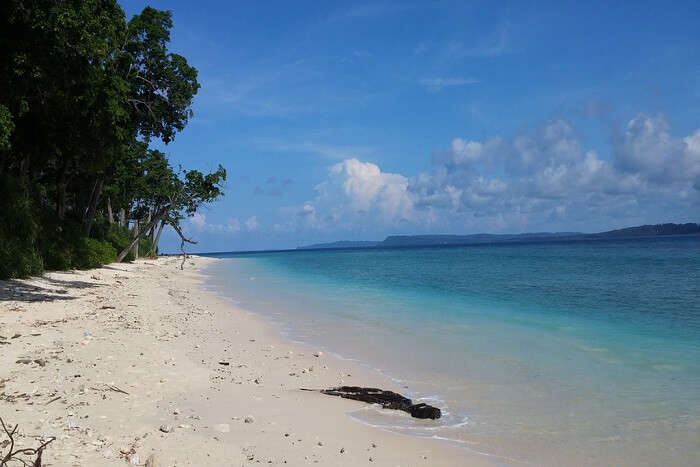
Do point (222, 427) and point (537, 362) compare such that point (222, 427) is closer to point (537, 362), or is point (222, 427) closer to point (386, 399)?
point (386, 399)

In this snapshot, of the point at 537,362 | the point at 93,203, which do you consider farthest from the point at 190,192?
the point at 537,362

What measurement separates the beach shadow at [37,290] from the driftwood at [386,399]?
9.49 meters

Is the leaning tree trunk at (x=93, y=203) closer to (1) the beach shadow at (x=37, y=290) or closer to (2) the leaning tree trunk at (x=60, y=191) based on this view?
(2) the leaning tree trunk at (x=60, y=191)

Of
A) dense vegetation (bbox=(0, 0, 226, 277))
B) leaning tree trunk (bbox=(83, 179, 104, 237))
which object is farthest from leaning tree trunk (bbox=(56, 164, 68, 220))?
leaning tree trunk (bbox=(83, 179, 104, 237))

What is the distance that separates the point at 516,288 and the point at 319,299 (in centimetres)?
1094

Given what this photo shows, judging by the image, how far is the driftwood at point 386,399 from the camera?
21.1 ft

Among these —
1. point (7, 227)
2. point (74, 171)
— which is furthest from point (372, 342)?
point (74, 171)

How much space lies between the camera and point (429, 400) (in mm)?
7312

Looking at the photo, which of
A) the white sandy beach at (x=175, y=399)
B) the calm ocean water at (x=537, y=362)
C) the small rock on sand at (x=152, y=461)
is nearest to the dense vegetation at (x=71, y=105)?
the white sandy beach at (x=175, y=399)

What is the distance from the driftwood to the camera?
21.1 feet

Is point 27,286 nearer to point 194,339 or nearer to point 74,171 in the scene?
point 194,339

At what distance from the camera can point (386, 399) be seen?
698 centimetres

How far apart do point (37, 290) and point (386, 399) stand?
12378mm

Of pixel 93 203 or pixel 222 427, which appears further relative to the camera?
pixel 93 203
